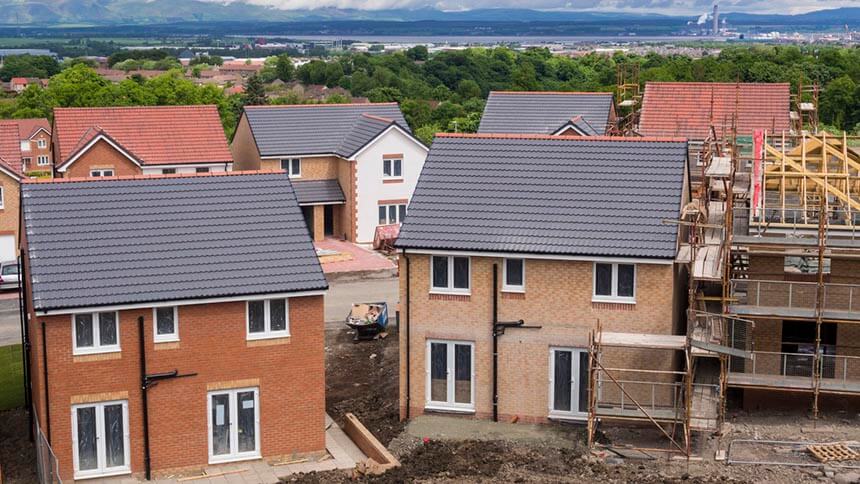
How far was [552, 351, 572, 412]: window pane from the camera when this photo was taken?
104ft

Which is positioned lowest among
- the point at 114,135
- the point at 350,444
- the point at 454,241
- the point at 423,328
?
the point at 350,444

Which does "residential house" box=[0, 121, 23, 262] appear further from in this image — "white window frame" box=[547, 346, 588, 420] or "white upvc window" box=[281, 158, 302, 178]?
"white window frame" box=[547, 346, 588, 420]

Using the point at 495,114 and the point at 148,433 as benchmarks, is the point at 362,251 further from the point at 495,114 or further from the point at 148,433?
the point at 148,433

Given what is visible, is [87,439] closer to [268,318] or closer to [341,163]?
[268,318]

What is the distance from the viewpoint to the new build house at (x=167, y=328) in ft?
92.0

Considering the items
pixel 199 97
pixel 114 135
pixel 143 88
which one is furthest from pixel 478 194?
pixel 143 88

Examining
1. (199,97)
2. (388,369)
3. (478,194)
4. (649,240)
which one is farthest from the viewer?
(199,97)

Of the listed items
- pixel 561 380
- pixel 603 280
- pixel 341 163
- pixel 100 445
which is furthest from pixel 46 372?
pixel 341 163

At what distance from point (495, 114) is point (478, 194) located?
84.4ft

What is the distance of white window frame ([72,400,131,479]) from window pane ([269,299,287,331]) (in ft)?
12.9

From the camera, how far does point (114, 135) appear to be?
58375 mm

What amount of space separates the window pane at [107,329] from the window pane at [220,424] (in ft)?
9.17

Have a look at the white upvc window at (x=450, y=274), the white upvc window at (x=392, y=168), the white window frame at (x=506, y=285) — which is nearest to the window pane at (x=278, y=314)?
the white upvc window at (x=450, y=274)

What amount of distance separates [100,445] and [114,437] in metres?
0.36
